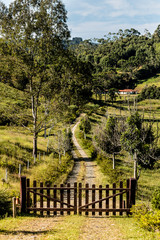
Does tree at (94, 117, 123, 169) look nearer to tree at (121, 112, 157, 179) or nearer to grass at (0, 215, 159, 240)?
tree at (121, 112, 157, 179)

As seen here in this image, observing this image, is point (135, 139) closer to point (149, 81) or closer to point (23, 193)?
point (23, 193)

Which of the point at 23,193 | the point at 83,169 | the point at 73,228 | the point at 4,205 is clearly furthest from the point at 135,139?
the point at 4,205

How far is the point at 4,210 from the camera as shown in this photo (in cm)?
845

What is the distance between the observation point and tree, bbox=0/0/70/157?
1936 centimetres

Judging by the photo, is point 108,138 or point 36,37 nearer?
point 36,37

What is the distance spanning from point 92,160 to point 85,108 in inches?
1952

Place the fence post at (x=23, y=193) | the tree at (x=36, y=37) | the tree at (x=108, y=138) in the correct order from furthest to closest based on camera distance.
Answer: the tree at (x=108, y=138)
the tree at (x=36, y=37)
the fence post at (x=23, y=193)

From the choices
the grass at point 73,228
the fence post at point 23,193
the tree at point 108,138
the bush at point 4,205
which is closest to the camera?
the grass at point 73,228

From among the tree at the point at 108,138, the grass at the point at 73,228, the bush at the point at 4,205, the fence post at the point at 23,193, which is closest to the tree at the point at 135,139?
the tree at the point at 108,138

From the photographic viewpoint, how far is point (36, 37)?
1989cm

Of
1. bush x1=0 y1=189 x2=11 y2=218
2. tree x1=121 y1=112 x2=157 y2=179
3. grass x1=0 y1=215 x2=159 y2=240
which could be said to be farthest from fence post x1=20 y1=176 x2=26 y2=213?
tree x1=121 y1=112 x2=157 y2=179

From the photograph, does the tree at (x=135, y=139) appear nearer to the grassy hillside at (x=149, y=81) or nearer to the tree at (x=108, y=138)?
the tree at (x=108, y=138)

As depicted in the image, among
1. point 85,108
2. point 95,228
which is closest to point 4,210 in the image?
point 95,228

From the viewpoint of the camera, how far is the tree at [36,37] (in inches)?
762
